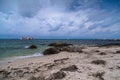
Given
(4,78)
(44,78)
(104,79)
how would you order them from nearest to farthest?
(104,79), (44,78), (4,78)

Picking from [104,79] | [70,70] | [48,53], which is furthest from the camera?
[48,53]

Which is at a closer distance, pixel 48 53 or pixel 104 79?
pixel 104 79

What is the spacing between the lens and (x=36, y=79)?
725cm

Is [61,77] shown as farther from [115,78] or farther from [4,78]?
[4,78]

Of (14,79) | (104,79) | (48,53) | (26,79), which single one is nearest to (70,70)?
(104,79)

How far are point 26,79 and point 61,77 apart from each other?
2132 millimetres

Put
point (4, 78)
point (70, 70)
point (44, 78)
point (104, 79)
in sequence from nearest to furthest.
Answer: point (104, 79) < point (44, 78) < point (4, 78) < point (70, 70)

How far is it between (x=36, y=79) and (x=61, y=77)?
4.87 ft

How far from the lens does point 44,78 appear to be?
738 cm

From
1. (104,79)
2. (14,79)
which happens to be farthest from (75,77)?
(14,79)

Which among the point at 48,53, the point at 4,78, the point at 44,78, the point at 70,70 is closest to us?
the point at 44,78

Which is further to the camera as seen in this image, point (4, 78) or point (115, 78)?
point (4, 78)

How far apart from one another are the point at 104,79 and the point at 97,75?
63 cm

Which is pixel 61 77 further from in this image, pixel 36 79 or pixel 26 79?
pixel 26 79
